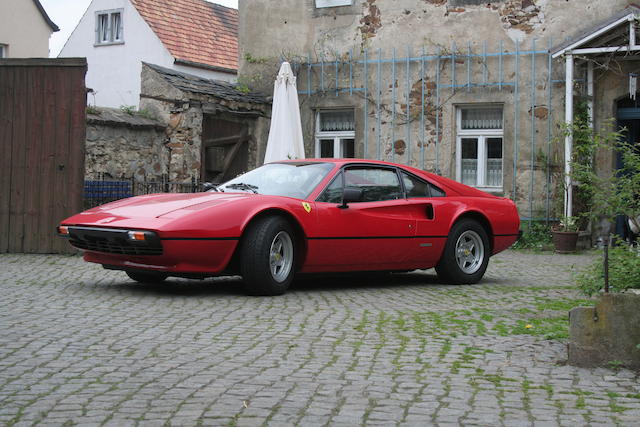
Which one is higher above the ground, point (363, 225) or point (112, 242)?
point (363, 225)

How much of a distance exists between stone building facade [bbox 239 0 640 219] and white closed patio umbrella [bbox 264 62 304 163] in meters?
1.71

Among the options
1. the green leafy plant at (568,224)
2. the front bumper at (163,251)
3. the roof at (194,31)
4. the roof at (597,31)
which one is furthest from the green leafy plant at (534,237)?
the roof at (194,31)

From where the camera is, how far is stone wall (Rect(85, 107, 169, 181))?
1478 cm

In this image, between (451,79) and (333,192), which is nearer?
(333,192)

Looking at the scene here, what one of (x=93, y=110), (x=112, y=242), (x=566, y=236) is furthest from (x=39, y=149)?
(x=566, y=236)

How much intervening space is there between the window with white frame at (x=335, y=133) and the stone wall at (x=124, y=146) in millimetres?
3956

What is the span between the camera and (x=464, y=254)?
31.6 ft

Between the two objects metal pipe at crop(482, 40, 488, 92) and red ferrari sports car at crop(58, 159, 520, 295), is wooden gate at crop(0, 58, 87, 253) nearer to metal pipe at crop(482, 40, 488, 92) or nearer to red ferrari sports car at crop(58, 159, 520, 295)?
red ferrari sports car at crop(58, 159, 520, 295)

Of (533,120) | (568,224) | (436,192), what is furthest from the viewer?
(533,120)

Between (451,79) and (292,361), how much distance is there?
13.1m

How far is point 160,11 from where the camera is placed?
32188 mm

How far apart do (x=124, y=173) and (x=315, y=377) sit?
1136 centimetres

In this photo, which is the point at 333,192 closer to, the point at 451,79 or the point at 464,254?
the point at 464,254

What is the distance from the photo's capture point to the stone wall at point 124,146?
14.8 meters
